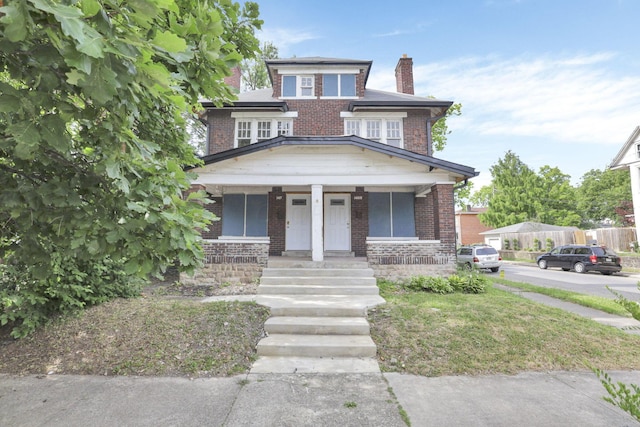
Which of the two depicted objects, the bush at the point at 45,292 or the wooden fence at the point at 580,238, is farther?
the wooden fence at the point at 580,238

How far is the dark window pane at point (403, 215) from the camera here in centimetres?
1127

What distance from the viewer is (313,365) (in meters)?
4.33

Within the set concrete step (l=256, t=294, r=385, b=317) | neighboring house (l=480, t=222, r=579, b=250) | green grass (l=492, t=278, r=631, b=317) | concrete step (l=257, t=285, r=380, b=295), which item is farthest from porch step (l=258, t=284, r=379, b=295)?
neighboring house (l=480, t=222, r=579, b=250)

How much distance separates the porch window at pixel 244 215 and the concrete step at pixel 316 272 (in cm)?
327

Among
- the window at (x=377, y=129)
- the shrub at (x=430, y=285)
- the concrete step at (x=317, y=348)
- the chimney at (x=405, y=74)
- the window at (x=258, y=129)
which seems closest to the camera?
the concrete step at (x=317, y=348)

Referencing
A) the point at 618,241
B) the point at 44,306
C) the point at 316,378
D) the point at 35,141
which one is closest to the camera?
the point at 35,141

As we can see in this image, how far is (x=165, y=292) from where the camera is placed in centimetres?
789

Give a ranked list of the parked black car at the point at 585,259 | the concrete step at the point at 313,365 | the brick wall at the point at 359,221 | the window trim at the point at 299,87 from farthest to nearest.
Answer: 1. the parked black car at the point at 585,259
2. the window trim at the point at 299,87
3. the brick wall at the point at 359,221
4. the concrete step at the point at 313,365

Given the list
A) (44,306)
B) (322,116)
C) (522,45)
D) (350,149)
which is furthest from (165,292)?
(522,45)

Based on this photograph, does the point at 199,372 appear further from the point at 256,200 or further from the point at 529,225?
the point at 529,225

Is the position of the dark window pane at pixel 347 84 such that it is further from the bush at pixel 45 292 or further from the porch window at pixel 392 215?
the bush at pixel 45 292

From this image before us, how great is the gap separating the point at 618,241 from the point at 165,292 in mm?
29427

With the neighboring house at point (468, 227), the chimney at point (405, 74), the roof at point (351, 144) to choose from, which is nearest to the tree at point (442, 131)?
the chimney at point (405, 74)

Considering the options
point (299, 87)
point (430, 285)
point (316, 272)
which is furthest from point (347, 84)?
point (430, 285)
